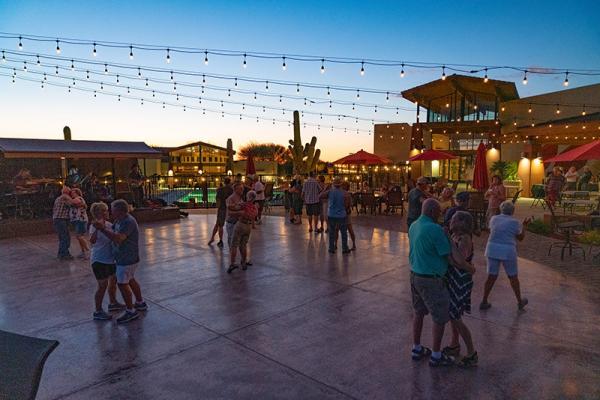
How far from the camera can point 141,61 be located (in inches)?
571

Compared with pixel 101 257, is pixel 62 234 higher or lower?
lower

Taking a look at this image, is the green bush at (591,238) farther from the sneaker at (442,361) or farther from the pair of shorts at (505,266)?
the sneaker at (442,361)

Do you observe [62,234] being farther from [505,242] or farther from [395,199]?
[395,199]

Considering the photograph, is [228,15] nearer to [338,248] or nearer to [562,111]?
[338,248]

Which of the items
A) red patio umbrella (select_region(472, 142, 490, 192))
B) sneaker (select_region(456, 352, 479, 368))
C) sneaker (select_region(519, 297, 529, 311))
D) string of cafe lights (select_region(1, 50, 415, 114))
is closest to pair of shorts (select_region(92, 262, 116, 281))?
sneaker (select_region(456, 352, 479, 368))

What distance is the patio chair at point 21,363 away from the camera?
3.10m

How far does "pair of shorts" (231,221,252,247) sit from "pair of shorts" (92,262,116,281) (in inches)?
83.5

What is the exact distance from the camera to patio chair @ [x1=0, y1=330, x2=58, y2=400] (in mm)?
3104

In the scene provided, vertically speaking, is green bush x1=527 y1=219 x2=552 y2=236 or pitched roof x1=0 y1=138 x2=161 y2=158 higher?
pitched roof x1=0 y1=138 x2=161 y2=158

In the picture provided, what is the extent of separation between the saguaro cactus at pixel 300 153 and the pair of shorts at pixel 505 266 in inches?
715

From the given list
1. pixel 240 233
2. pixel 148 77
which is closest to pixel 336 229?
pixel 240 233

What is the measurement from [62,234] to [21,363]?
14.6ft

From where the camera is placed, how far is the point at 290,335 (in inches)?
157

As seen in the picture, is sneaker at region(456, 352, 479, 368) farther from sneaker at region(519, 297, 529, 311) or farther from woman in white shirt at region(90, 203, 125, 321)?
woman in white shirt at region(90, 203, 125, 321)
